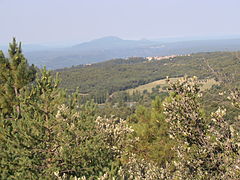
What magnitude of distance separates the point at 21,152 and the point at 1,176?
1.53 metres

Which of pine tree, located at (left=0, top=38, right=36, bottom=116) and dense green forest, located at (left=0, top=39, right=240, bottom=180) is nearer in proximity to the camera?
dense green forest, located at (left=0, top=39, right=240, bottom=180)

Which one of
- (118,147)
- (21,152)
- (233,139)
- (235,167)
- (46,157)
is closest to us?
(235,167)

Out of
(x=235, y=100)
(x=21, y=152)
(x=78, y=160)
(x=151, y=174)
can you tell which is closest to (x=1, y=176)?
(x=21, y=152)

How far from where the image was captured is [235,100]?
6.26 m

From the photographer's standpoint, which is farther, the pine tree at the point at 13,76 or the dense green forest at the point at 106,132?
the pine tree at the point at 13,76

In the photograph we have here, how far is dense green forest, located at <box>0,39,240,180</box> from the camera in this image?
6.31 meters

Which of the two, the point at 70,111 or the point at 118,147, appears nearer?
the point at 70,111

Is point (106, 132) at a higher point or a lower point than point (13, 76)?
lower

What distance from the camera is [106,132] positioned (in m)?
12.6

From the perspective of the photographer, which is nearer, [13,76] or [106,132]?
[106,132]

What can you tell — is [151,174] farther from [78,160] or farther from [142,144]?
[142,144]

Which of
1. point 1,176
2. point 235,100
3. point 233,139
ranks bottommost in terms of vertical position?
point 1,176

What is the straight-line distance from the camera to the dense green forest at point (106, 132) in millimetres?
6312

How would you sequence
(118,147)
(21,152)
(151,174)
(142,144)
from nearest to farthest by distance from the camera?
1. (151,174)
2. (21,152)
3. (118,147)
4. (142,144)
